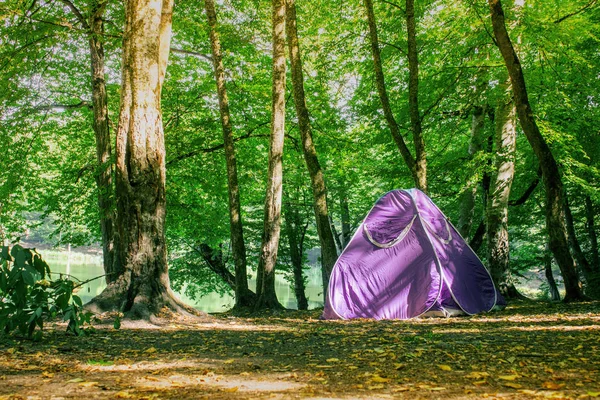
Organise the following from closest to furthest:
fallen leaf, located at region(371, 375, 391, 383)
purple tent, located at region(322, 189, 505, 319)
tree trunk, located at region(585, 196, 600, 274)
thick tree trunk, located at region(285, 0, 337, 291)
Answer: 1. fallen leaf, located at region(371, 375, 391, 383)
2. purple tent, located at region(322, 189, 505, 319)
3. thick tree trunk, located at region(285, 0, 337, 291)
4. tree trunk, located at region(585, 196, 600, 274)

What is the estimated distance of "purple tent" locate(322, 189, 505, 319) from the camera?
25.6ft

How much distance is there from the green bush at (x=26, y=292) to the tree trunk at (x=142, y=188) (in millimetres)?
1350

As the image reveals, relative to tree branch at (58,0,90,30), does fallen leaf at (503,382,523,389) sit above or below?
below

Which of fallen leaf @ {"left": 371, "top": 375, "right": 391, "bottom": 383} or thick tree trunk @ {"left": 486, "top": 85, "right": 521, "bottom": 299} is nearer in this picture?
fallen leaf @ {"left": 371, "top": 375, "right": 391, "bottom": 383}

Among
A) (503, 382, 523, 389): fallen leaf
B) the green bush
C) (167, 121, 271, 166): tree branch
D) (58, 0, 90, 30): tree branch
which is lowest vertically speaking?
(503, 382, 523, 389): fallen leaf

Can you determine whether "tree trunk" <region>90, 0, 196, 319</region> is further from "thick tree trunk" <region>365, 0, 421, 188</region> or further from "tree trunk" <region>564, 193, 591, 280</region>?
"tree trunk" <region>564, 193, 591, 280</region>

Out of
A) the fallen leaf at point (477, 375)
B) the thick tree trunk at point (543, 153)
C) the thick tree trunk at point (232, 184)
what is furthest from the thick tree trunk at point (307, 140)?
the fallen leaf at point (477, 375)

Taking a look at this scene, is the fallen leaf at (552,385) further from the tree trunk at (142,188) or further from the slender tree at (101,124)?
the slender tree at (101,124)

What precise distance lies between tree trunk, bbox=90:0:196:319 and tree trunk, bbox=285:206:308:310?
1100cm

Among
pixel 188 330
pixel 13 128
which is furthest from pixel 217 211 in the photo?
pixel 188 330

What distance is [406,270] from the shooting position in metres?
8.02

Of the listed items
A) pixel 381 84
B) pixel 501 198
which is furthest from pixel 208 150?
pixel 501 198

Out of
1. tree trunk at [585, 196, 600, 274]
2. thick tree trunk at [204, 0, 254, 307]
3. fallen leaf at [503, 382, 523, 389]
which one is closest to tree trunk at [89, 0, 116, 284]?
thick tree trunk at [204, 0, 254, 307]

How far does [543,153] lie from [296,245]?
36.8 ft
